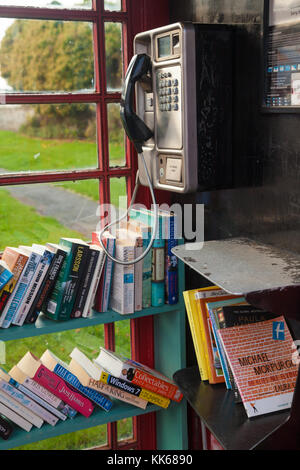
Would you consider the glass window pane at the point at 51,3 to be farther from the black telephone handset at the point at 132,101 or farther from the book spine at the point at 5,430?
the book spine at the point at 5,430

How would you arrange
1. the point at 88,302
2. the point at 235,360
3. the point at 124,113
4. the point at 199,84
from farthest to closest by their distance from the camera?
the point at 88,302
the point at 124,113
the point at 199,84
the point at 235,360

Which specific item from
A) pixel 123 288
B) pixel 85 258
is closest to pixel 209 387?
pixel 123 288

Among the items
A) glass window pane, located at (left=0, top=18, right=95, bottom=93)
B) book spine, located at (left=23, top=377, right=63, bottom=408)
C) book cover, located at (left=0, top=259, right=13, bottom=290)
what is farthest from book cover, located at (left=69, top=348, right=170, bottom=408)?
glass window pane, located at (left=0, top=18, right=95, bottom=93)

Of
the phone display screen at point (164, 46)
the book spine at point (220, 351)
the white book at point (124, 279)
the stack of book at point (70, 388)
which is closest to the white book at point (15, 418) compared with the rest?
the stack of book at point (70, 388)

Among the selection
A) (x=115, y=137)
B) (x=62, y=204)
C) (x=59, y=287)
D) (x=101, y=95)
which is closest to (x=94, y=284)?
(x=59, y=287)

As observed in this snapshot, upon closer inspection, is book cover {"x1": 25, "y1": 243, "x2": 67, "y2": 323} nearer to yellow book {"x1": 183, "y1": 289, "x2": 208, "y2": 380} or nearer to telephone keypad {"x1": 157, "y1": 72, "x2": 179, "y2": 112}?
yellow book {"x1": 183, "y1": 289, "x2": 208, "y2": 380}

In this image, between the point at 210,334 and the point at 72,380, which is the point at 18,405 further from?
the point at 210,334

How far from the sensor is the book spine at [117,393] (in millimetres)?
1775

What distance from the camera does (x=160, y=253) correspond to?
6.00 feet

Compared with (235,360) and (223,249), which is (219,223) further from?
(235,360)

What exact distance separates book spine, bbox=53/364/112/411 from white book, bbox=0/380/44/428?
0.14 m

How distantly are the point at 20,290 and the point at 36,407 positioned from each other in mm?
376
